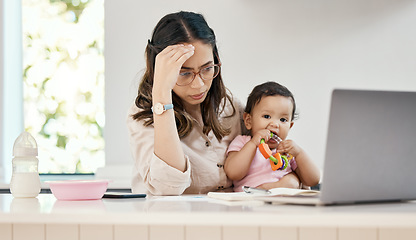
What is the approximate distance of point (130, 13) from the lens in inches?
113

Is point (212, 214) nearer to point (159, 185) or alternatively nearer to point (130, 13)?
point (159, 185)

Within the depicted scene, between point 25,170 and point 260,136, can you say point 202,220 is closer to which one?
point 25,170

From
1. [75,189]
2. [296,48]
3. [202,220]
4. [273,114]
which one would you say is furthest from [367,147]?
[296,48]

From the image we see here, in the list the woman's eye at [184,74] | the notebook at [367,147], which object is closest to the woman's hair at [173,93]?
the woman's eye at [184,74]

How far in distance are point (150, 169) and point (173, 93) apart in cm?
33

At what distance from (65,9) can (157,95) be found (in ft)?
6.03

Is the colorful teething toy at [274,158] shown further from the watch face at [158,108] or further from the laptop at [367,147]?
the laptop at [367,147]

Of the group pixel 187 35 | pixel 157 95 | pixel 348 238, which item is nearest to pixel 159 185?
pixel 157 95

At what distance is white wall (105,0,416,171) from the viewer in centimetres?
282

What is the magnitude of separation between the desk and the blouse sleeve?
335mm

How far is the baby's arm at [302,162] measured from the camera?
174cm

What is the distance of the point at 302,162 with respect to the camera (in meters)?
1.77

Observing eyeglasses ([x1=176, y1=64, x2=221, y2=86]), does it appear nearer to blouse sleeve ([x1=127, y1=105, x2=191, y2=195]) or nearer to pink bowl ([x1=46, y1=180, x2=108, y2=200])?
blouse sleeve ([x1=127, y1=105, x2=191, y2=195])

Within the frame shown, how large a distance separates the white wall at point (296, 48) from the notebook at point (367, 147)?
1799mm
